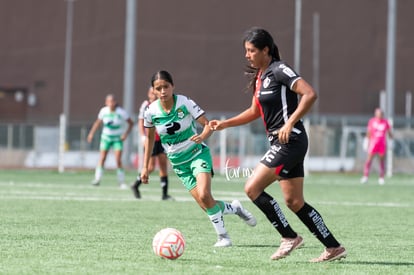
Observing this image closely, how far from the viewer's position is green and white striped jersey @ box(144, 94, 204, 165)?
39.1 feet

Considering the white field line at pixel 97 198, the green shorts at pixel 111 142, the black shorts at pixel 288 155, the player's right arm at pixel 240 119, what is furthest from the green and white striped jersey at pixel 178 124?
the green shorts at pixel 111 142

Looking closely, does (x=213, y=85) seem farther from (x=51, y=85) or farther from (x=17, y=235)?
(x=17, y=235)

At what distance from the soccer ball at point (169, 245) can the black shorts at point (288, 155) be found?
1.14 metres

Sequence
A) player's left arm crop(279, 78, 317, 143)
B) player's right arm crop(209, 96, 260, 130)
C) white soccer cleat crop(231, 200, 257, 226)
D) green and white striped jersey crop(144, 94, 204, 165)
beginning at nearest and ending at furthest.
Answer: player's left arm crop(279, 78, 317, 143), player's right arm crop(209, 96, 260, 130), green and white striped jersey crop(144, 94, 204, 165), white soccer cleat crop(231, 200, 257, 226)

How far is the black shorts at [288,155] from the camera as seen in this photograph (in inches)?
371

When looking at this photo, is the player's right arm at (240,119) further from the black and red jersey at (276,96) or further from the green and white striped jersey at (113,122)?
the green and white striped jersey at (113,122)

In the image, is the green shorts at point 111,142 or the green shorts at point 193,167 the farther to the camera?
the green shorts at point 111,142

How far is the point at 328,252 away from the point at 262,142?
29.9 metres

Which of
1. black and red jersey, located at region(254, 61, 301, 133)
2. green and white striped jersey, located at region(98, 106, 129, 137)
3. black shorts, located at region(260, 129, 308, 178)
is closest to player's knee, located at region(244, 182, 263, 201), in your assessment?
black shorts, located at region(260, 129, 308, 178)

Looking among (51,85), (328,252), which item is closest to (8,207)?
(328,252)

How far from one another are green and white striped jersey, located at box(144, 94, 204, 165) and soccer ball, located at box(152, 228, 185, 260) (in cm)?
221

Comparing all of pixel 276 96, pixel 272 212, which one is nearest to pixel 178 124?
pixel 272 212

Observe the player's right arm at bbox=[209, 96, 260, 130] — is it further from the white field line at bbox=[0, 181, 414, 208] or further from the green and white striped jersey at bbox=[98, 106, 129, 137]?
the green and white striped jersey at bbox=[98, 106, 129, 137]

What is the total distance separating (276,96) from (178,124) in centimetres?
267
